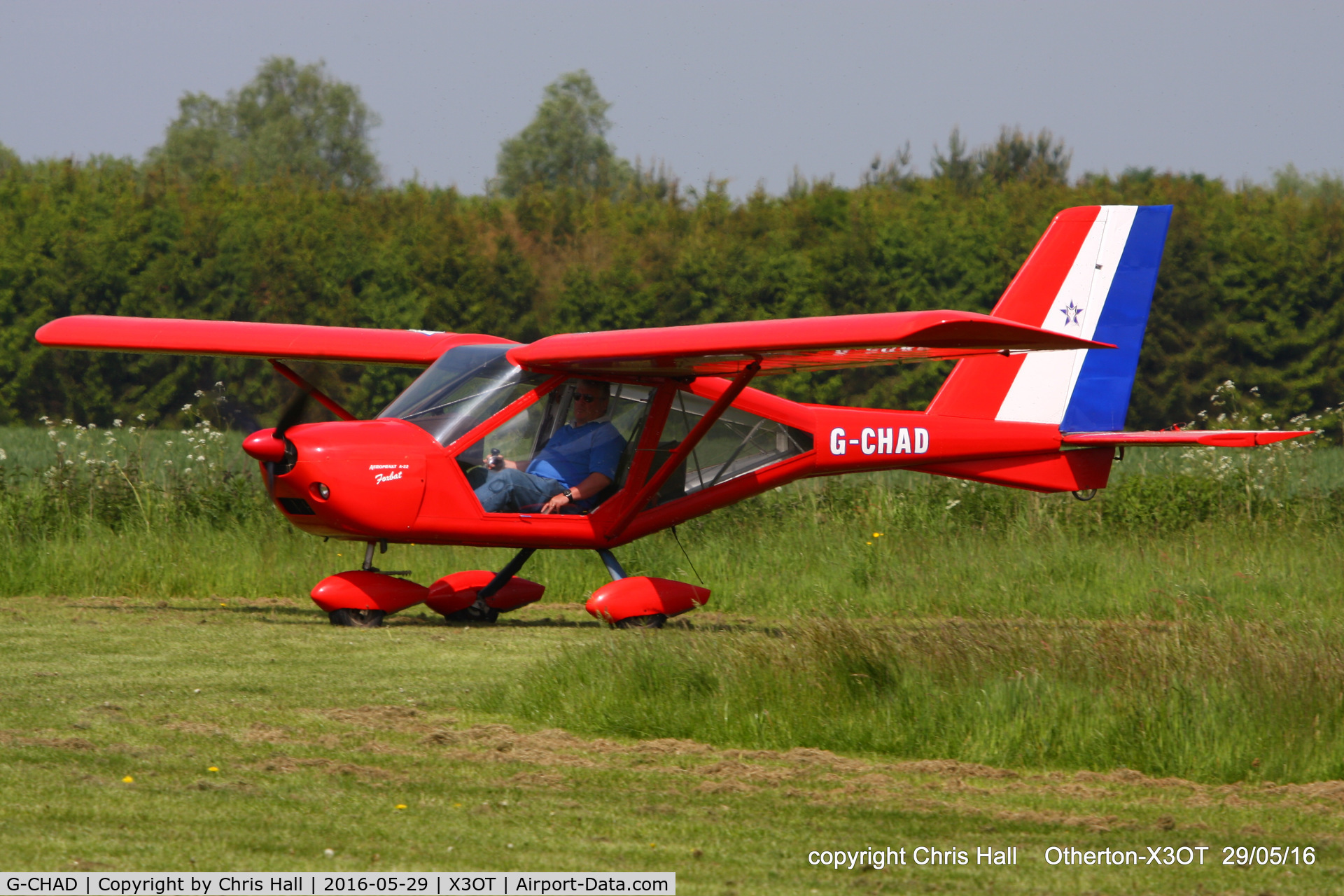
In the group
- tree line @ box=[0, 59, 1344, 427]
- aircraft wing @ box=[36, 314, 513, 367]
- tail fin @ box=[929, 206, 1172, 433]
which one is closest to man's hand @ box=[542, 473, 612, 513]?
aircraft wing @ box=[36, 314, 513, 367]

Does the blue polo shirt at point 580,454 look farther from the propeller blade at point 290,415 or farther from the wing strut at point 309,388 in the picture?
the propeller blade at point 290,415

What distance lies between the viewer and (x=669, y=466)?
1008cm

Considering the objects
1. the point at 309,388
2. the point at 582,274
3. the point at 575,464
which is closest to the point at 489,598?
the point at 575,464

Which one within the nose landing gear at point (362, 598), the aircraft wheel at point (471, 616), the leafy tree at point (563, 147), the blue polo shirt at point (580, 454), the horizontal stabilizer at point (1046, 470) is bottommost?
the aircraft wheel at point (471, 616)

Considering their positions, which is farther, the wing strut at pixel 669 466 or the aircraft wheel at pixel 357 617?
the wing strut at pixel 669 466

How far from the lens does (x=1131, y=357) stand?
1189cm

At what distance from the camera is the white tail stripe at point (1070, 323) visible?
1166 centimetres

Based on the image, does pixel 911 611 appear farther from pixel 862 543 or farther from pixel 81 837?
pixel 81 837

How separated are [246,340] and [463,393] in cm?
208

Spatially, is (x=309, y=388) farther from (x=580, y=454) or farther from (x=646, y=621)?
(x=646, y=621)

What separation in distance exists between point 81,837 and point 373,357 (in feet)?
23.9

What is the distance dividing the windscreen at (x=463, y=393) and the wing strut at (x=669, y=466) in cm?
109

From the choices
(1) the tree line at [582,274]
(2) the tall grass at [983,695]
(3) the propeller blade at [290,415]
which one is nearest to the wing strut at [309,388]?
(3) the propeller blade at [290,415]

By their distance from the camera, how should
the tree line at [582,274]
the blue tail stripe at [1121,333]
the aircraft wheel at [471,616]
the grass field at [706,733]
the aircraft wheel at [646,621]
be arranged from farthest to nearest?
the tree line at [582,274], the blue tail stripe at [1121,333], the aircraft wheel at [471,616], the aircraft wheel at [646,621], the grass field at [706,733]
